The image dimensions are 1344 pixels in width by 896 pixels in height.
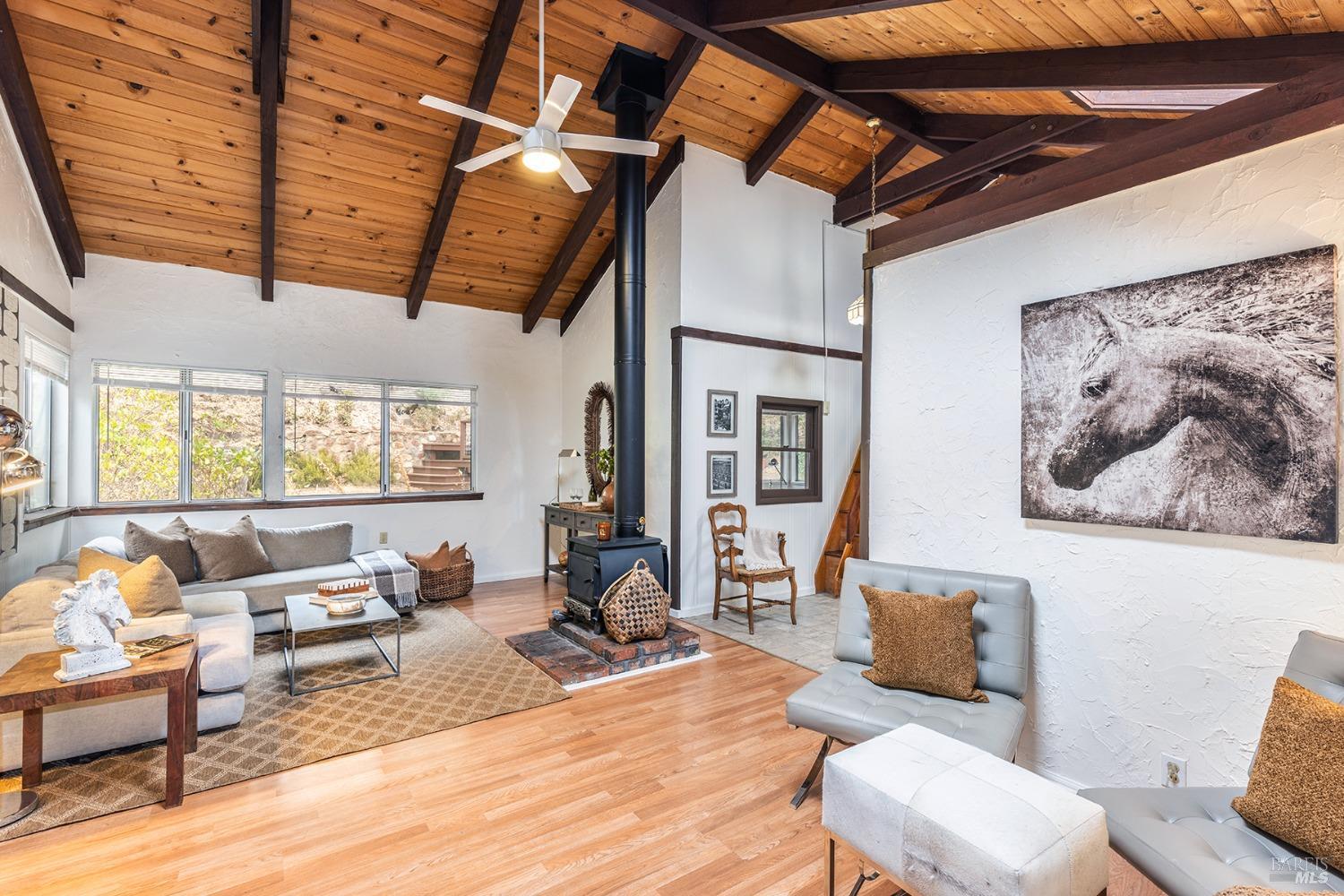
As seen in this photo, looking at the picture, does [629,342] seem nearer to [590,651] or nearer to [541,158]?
[541,158]

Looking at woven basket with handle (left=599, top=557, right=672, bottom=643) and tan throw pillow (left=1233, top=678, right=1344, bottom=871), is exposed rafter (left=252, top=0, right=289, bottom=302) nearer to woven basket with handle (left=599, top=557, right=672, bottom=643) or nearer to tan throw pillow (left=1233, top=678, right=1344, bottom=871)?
woven basket with handle (left=599, top=557, right=672, bottom=643)

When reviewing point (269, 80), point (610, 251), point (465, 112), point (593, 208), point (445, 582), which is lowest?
point (445, 582)

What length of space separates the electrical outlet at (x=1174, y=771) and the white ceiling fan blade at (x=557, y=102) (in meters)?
3.62

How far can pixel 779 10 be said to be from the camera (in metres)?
3.32

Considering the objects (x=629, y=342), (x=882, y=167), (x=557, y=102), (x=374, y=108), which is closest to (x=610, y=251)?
(x=629, y=342)

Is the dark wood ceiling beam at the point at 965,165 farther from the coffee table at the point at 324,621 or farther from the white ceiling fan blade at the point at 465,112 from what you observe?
the coffee table at the point at 324,621

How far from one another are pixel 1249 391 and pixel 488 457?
618cm

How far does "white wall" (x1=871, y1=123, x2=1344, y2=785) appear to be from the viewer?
6.32ft

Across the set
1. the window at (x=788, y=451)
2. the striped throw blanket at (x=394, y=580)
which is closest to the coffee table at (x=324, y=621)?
the striped throw blanket at (x=394, y=580)

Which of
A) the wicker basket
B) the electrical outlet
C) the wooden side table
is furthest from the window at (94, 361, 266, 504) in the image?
the electrical outlet

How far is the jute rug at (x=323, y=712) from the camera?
2547 millimetres

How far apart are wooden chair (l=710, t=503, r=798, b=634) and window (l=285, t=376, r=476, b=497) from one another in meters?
2.98

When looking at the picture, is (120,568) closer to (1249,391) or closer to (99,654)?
(99,654)

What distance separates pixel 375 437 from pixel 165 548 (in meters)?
2.02
